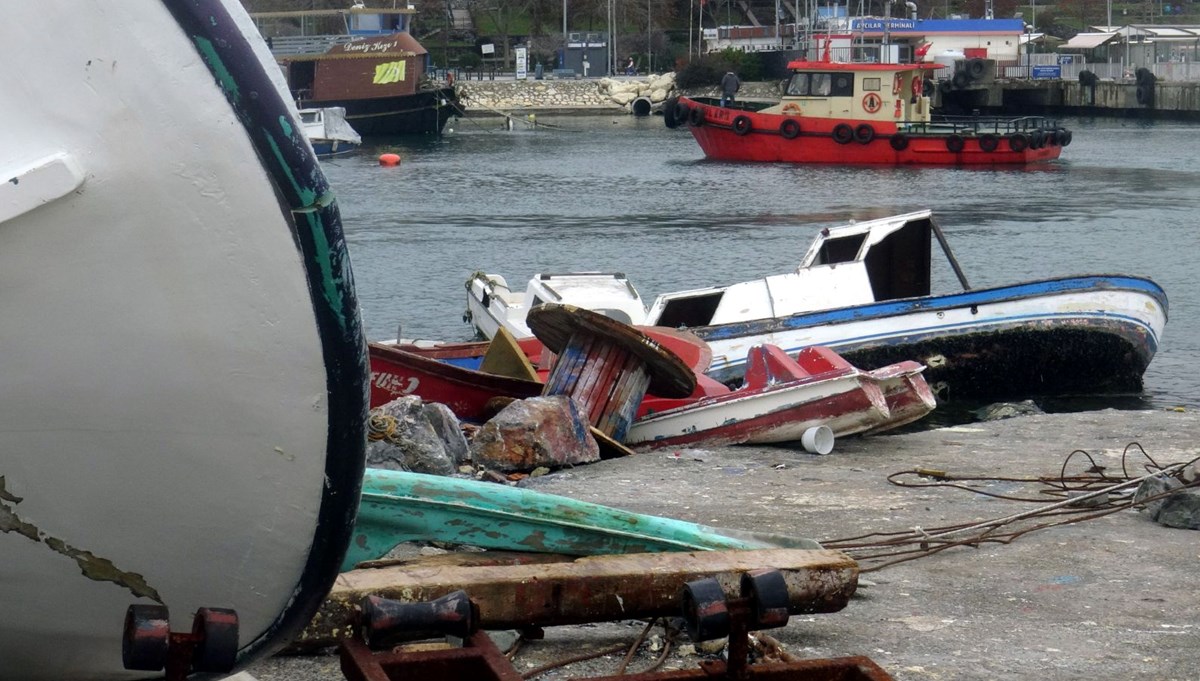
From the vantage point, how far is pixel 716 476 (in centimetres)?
738

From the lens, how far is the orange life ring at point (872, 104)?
37.8m

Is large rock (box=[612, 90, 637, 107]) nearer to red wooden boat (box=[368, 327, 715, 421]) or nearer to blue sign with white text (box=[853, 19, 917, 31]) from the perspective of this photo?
blue sign with white text (box=[853, 19, 917, 31])

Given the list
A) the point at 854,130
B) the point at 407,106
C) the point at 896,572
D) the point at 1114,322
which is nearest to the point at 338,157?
the point at 407,106

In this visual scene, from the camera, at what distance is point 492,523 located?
403 centimetres

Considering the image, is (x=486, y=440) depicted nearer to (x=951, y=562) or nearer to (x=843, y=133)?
(x=951, y=562)

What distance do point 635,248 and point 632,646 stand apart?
20.5 meters

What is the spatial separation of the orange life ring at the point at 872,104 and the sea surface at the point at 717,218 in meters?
1.83

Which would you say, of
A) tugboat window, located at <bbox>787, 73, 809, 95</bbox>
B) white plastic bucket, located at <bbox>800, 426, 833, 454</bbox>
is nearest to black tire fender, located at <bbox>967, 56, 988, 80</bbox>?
tugboat window, located at <bbox>787, 73, 809, 95</bbox>

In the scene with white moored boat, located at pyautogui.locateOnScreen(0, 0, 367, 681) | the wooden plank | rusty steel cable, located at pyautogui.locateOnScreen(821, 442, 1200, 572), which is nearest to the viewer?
white moored boat, located at pyautogui.locateOnScreen(0, 0, 367, 681)

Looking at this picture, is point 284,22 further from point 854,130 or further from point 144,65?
point 144,65

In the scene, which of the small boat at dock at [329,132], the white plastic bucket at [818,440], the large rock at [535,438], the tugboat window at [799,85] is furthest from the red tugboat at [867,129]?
the large rock at [535,438]

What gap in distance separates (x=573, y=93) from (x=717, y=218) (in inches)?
1471

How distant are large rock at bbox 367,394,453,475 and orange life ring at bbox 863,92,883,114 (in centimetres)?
3226

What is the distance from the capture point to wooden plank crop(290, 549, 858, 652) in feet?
12.1
